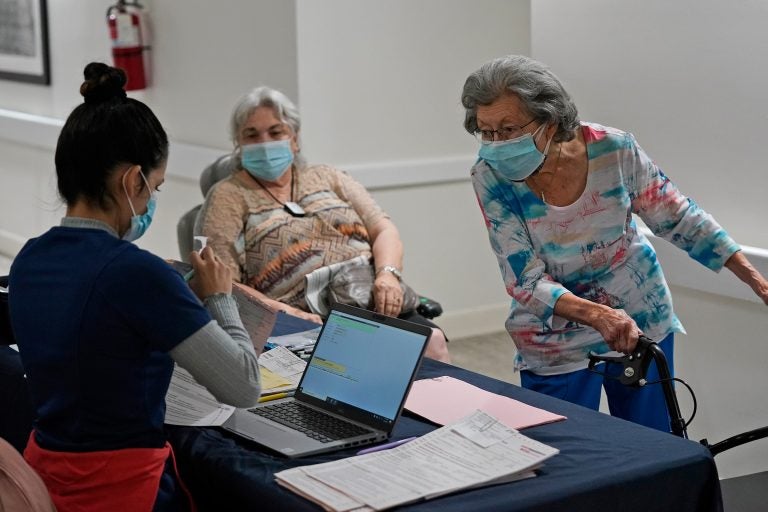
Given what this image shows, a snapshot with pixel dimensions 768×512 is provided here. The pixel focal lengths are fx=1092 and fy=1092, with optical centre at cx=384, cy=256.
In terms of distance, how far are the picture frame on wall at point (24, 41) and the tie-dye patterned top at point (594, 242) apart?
4.83m

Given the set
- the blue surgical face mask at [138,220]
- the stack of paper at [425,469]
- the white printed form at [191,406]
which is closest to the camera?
the stack of paper at [425,469]

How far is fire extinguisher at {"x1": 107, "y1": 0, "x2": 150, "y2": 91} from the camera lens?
556cm

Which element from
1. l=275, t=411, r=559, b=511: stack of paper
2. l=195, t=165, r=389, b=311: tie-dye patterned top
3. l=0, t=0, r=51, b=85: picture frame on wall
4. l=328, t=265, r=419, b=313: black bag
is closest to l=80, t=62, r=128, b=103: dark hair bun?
l=275, t=411, r=559, b=511: stack of paper

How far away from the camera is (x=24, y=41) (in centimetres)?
703

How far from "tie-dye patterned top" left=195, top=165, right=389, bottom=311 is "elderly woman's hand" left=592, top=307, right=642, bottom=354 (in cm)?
142

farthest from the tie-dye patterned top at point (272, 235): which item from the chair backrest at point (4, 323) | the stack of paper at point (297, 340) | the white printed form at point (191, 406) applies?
the white printed form at point (191, 406)

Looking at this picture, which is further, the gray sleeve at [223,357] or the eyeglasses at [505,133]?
the eyeglasses at [505,133]

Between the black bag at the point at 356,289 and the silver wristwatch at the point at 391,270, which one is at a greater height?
the silver wristwatch at the point at 391,270

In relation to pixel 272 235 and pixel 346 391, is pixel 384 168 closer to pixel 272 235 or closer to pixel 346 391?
pixel 272 235

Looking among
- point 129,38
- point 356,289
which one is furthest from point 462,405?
point 129,38

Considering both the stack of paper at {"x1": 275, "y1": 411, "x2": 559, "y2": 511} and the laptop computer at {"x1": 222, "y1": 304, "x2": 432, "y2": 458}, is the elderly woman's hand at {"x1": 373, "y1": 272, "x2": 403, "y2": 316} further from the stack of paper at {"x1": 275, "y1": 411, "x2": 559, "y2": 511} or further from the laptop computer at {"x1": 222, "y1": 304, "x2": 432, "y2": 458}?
the stack of paper at {"x1": 275, "y1": 411, "x2": 559, "y2": 511}

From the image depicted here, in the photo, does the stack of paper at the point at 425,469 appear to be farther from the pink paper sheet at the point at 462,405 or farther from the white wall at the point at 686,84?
the white wall at the point at 686,84

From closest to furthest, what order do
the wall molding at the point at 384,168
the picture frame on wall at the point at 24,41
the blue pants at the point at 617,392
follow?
1. the blue pants at the point at 617,392
2. the wall molding at the point at 384,168
3. the picture frame on wall at the point at 24,41

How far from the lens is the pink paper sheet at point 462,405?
219 centimetres
